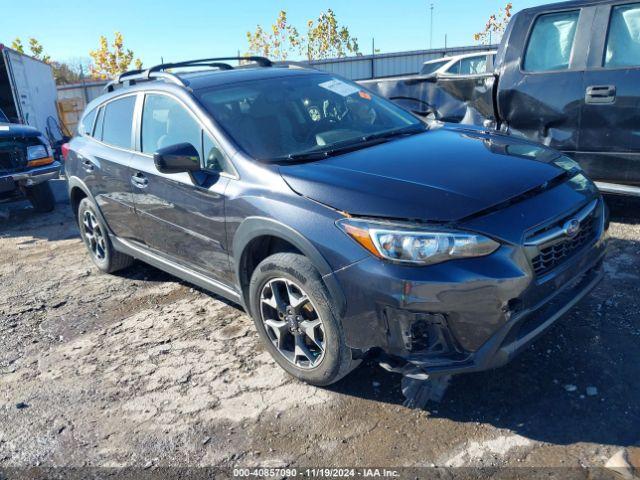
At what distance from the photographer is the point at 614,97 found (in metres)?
4.55

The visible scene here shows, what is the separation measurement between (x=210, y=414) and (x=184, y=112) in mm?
1961

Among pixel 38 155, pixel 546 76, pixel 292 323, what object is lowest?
pixel 292 323

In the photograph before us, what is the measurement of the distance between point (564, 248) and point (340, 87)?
7.11 feet

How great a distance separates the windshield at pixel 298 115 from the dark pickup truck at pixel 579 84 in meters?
1.56

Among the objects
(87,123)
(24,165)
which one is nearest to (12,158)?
(24,165)

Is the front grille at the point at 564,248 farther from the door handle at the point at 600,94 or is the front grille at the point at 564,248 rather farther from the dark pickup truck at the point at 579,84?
the door handle at the point at 600,94

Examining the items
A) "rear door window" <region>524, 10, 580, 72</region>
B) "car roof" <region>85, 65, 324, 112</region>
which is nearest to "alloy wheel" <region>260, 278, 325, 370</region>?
"car roof" <region>85, 65, 324, 112</region>

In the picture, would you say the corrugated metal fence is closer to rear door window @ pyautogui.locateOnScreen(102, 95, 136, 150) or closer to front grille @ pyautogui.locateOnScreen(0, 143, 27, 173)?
front grille @ pyautogui.locateOnScreen(0, 143, 27, 173)

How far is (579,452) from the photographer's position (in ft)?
8.13

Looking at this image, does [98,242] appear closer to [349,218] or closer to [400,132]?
[400,132]

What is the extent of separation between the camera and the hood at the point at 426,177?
8.41ft

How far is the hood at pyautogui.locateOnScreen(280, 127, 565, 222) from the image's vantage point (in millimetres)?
2564

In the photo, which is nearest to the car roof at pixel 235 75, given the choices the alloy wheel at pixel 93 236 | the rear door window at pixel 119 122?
the rear door window at pixel 119 122

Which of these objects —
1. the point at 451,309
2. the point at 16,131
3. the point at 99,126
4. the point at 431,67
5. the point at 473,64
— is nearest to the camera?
the point at 451,309
